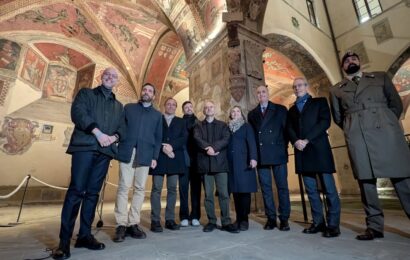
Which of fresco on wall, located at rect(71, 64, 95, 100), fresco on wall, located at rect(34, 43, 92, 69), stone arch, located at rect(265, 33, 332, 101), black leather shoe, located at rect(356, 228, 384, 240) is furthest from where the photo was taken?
fresco on wall, located at rect(71, 64, 95, 100)

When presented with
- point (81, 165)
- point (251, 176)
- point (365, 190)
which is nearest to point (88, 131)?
point (81, 165)

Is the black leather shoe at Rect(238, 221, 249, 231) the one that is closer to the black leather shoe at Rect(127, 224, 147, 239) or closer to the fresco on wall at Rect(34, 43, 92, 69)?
the black leather shoe at Rect(127, 224, 147, 239)

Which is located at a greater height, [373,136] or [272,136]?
[272,136]

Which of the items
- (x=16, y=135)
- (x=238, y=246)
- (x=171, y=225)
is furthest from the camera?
(x=16, y=135)

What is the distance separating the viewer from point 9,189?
30.7 feet

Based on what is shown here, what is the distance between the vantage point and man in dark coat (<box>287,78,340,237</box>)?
252 centimetres

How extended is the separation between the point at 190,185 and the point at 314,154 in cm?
173

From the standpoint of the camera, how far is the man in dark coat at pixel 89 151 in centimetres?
205

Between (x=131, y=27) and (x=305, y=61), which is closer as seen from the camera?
(x=305, y=61)

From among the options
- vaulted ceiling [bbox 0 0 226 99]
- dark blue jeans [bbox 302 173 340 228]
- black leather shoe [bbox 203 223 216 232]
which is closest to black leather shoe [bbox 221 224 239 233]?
black leather shoe [bbox 203 223 216 232]

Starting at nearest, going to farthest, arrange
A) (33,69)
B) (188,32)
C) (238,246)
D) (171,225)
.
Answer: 1. (238,246)
2. (171,225)
3. (188,32)
4. (33,69)

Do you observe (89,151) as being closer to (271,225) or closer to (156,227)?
(156,227)

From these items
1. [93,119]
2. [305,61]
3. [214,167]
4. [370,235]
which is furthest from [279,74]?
[93,119]

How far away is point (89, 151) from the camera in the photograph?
84.3 inches
